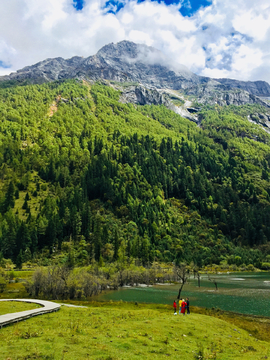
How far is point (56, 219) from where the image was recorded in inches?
6949

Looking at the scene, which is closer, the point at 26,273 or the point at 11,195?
the point at 26,273

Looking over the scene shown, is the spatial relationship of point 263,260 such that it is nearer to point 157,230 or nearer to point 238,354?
point 157,230

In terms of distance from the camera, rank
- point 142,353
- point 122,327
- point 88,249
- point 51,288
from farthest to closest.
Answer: point 88,249, point 51,288, point 122,327, point 142,353

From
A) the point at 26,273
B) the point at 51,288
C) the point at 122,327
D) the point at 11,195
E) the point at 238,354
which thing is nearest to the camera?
the point at 238,354

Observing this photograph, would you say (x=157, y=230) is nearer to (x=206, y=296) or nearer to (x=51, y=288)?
(x=206, y=296)

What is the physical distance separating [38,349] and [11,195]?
644ft

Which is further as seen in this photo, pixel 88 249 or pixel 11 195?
pixel 11 195

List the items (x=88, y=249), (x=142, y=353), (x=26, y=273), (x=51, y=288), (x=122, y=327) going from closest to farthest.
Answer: (x=142, y=353)
(x=122, y=327)
(x=51, y=288)
(x=26, y=273)
(x=88, y=249)

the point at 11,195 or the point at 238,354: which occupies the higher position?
the point at 11,195

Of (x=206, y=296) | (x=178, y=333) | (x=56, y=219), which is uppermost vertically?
(x=56, y=219)

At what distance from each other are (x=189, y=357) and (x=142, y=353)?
4.25 m

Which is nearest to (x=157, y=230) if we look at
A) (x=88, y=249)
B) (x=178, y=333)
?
(x=88, y=249)

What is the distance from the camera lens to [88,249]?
159250 millimetres

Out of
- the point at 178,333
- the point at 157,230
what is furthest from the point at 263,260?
the point at 178,333
